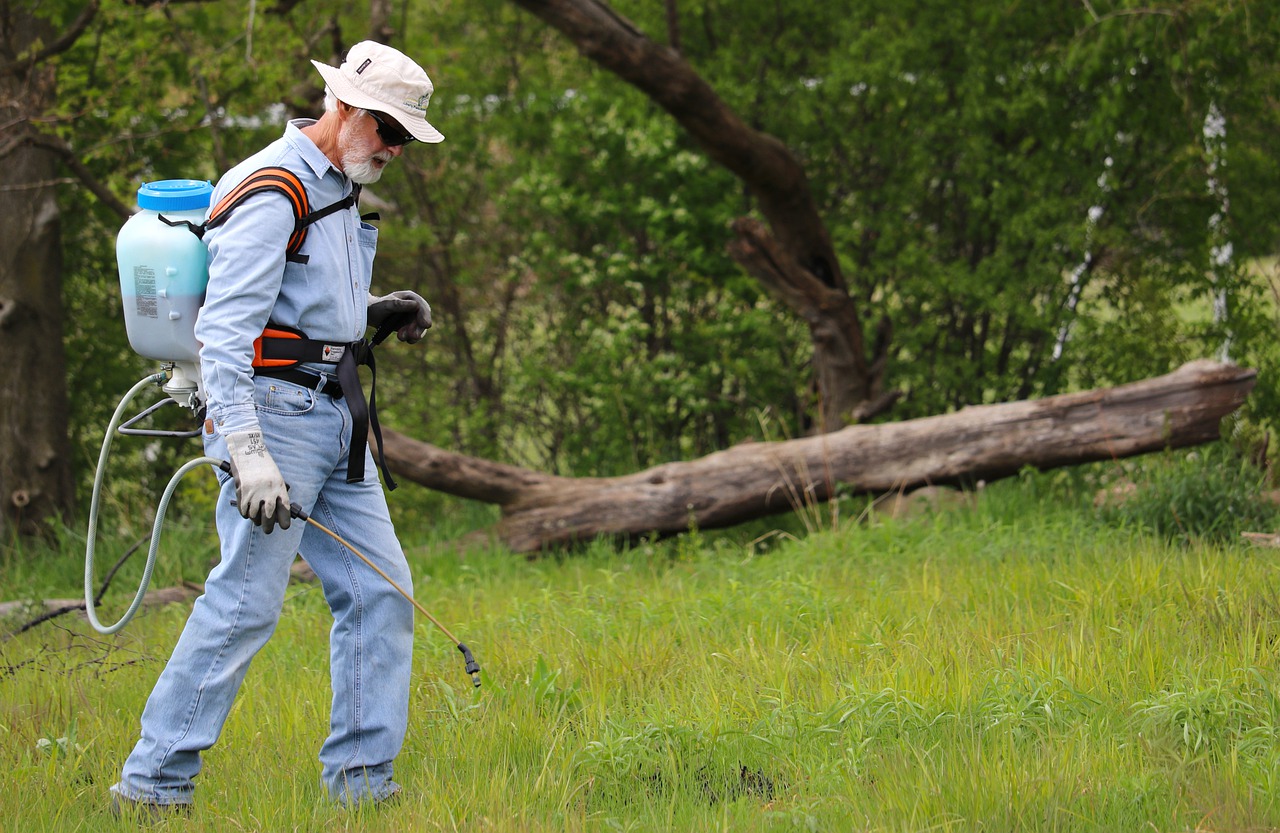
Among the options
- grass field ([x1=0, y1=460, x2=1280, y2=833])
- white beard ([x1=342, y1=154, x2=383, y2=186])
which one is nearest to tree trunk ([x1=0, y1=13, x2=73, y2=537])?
grass field ([x1=0, y1=460, x2=1280, y2=833])

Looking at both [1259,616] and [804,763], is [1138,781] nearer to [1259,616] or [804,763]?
[804,763]

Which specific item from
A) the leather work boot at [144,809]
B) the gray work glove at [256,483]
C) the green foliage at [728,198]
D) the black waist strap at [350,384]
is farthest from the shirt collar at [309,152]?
the green foliage at [728,198]

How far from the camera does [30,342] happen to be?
8078mm

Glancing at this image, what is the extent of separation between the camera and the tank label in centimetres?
313

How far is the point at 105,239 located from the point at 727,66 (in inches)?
205

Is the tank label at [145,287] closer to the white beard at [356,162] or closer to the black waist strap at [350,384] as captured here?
the black waist strap at [350,384]

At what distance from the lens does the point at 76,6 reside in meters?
7.95

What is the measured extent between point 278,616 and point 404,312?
1.17 metres

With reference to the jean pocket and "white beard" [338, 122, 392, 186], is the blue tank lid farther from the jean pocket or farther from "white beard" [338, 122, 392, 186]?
the jean pocket

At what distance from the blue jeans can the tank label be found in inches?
14.3

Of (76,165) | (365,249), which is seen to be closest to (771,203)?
(76,165)

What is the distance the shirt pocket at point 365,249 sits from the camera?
341 centimetres

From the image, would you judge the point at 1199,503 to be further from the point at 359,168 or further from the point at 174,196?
the point at 174,196

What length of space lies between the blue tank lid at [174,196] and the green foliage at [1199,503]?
15.7 ft
